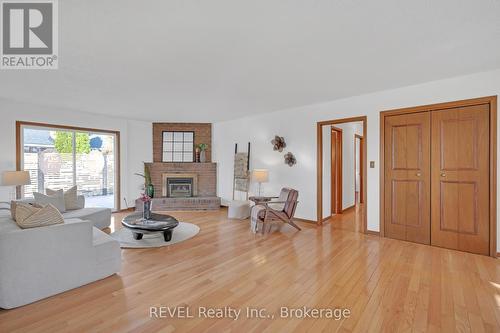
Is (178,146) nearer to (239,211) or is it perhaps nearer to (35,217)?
(239,211)

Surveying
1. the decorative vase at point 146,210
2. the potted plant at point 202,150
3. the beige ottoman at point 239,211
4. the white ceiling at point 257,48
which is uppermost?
the white ceiling at point 257,48

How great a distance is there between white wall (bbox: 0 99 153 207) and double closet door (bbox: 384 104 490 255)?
19.6 ft

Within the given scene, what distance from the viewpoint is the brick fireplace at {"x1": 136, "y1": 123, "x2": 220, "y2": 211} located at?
6.89 metres

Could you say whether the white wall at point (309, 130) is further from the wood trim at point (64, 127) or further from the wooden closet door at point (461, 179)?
the wood trim at point (64, 127)

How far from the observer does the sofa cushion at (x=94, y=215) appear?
4.20 m

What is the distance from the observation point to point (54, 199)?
4250 mm

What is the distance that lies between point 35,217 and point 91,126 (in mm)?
4149

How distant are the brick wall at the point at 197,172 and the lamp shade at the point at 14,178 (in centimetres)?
279

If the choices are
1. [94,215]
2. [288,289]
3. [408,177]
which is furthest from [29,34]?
[408,177]

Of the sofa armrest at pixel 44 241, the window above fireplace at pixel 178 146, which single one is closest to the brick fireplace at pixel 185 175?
the window above fireplace at pixel 178 146

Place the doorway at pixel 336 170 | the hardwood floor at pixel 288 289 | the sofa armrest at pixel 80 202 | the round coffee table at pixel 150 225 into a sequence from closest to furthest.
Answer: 1. the hardwood floor at pixel 288 289
2. the round coffee table at pixel 150 225
3. the sofa armrest at pixel 80 202
4. the doorway at pixel 336 170

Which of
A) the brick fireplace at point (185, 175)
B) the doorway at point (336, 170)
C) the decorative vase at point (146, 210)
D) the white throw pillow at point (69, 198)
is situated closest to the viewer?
the decorative vase at point (146, 210)

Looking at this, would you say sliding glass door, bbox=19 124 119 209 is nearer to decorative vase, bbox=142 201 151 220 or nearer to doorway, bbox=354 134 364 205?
decorative vase, bbox=142 201 151 220

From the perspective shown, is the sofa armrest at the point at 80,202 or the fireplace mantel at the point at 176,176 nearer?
the sofa armrest at the point at 80,202
